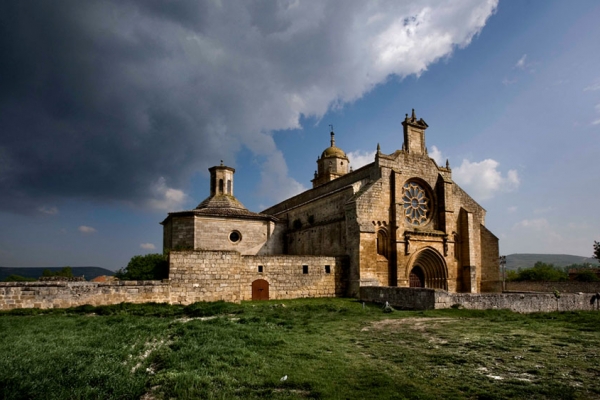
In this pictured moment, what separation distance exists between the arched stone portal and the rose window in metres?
2.43

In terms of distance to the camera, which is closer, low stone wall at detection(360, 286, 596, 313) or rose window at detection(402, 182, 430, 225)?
low stone wall at detection(360, 286, 596, 313)

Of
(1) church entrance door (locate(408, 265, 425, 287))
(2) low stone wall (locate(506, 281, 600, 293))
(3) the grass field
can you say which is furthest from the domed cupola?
(3) the grass field

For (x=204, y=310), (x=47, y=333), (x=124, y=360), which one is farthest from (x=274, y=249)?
(x=124, y=360)

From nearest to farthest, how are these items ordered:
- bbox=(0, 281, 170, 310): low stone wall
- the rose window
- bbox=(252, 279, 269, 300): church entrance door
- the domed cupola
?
bbox=(0, 281, 170, 310): low stone wall → bbox=(252, 279, 269, 300): church entrance door → the rose window → the domed cupola

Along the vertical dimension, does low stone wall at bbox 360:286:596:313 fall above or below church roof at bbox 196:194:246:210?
below

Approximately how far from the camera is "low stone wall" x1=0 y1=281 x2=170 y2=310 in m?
16.4

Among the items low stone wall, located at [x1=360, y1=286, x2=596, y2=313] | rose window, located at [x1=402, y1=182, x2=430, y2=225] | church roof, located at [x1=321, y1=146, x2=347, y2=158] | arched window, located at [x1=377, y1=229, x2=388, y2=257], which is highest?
church roof, located at [x1=321, y1=146, x2=347, y2=158]

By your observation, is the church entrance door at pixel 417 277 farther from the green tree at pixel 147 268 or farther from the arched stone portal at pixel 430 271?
the green tree at pixel 147 268

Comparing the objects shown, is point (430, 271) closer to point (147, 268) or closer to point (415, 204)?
point (415, 204)

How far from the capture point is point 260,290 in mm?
21812

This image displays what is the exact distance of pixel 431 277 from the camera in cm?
2792

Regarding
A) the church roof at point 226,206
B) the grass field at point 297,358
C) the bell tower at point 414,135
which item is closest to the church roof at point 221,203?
the church roof at point 226,206

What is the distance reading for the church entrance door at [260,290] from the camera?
2169cm

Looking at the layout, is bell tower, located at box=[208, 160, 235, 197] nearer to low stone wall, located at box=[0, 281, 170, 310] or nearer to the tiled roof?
the tiled roof
